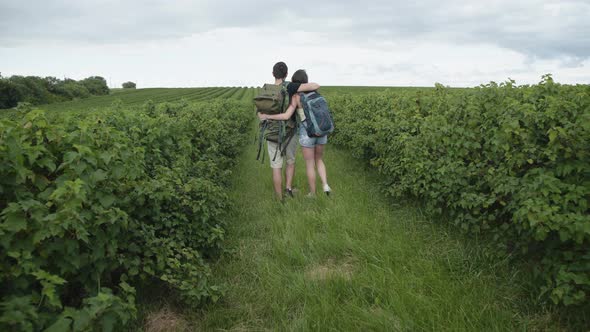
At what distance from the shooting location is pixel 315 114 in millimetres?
5566

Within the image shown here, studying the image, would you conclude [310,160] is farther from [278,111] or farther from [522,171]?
[522,171]

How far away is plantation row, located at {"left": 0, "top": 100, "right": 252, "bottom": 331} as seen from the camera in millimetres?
2082

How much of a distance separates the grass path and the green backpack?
3.45 ft

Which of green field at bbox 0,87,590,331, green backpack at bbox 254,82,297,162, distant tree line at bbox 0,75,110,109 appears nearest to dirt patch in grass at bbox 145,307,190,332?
green field at bbox 0,87,590,331

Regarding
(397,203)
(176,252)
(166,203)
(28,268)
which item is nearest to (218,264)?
(176,252)

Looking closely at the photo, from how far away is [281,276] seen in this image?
3.70 m

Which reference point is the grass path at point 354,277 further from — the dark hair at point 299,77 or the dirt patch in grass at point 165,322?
the dark hair at point 299,77

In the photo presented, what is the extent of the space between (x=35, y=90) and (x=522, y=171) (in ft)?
193

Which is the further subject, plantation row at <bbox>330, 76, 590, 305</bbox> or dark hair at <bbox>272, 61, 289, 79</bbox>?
dark hair at <bbox>272, 61, 289, 79</bbox>

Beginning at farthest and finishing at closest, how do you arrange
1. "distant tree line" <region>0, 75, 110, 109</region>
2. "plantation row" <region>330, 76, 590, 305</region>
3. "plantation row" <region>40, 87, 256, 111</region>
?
"distant tree line" <region>0, 75, 110, 109</region> < "plantation row" <region>40, 87, 256, 111</region> < "plantation row" <region>330, 76, 590, 305</region>

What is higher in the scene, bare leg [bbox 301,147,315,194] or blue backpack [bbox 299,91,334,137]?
blue backpack [bbox 299,91,334,137]

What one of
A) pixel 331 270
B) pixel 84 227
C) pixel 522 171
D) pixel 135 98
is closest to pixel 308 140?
pixel 331 270

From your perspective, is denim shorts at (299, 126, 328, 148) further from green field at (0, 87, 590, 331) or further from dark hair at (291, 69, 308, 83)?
green field at (0, 87, 590, 331)

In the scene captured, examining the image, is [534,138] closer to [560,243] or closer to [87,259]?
[560,243]
